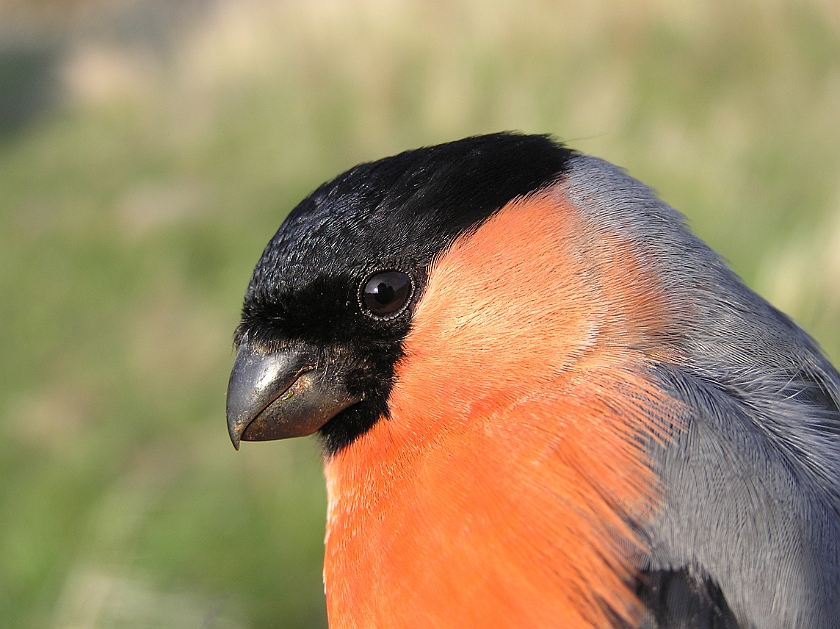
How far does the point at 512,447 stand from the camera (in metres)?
1.07

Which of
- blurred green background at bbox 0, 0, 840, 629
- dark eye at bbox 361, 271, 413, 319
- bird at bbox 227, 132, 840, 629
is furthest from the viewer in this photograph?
blurred green background at bbox 0, 0, 840, 629

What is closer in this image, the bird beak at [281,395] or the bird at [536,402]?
the bird at [536,402]

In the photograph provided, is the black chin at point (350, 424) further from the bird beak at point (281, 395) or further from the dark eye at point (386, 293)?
the dark eye at point (386, 293)

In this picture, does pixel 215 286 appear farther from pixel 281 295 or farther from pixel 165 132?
pixel 281 295

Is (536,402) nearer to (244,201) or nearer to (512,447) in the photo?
(512,447)

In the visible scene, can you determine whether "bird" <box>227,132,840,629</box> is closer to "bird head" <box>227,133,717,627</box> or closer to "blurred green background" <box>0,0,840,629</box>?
"bird head" <box>227,133,717,627</box>

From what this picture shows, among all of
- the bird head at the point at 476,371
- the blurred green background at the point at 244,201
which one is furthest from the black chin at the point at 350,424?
the blurred green background at the point at 244,201

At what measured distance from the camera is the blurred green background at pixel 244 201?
245 cm

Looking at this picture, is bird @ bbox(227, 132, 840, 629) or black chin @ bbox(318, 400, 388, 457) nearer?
bird @ bbox(227, 132, 840, 629)

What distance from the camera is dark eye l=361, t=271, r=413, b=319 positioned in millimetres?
1207

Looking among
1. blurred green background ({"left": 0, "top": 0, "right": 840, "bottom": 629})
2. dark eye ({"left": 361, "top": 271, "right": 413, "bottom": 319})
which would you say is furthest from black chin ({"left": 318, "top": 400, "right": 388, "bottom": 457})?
blurred green background ({"left": 0, "top": 0, "right": 840, "bottom": 629})

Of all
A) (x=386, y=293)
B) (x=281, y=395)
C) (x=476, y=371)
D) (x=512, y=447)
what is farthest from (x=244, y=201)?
(x=512, y=447)

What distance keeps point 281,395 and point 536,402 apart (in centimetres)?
45

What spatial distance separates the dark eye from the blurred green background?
659 millimetres
